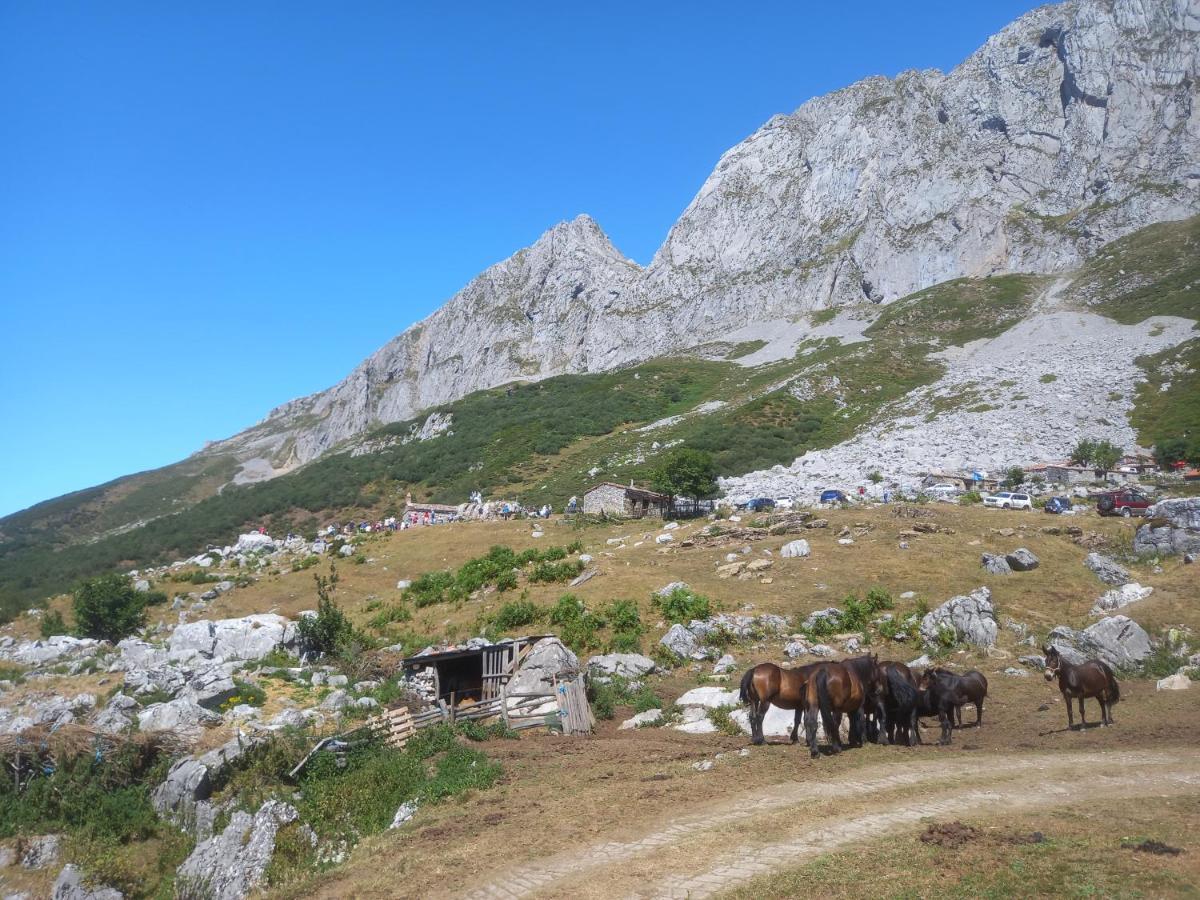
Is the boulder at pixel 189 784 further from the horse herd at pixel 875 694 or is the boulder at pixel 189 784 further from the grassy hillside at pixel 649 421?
the grassy hillside at pixel 649 421

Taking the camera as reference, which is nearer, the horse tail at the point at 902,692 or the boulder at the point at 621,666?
the horse tail at the point at 902,692

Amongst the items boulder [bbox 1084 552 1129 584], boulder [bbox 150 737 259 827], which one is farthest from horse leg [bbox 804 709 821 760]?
boulder [bbox 1084 552 1129 584]

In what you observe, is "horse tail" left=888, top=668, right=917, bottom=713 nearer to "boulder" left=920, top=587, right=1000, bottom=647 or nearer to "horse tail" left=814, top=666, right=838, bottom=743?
"horse tail" left=814, top=666, right=838, bottom=743

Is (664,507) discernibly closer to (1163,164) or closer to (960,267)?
(960,267)

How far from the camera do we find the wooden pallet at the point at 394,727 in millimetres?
16484

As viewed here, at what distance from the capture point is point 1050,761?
1155cm

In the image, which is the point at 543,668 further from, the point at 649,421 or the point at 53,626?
the point at 649,421

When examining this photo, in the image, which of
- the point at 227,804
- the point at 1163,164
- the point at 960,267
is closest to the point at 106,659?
the point at 227,804

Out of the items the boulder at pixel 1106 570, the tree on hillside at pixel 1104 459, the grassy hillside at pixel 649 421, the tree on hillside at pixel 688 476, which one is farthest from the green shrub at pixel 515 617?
the tree on hillside at pixel 1104 459

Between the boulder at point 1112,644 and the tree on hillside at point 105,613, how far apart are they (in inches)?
1583

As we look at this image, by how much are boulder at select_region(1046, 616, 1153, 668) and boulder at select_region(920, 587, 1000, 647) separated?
1.89 metres

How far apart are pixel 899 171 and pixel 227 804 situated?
195 meters

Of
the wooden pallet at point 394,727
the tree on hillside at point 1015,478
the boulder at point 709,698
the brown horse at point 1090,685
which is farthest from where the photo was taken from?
the tree on hillside at point 1015,478

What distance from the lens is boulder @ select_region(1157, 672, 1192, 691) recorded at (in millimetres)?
16094
